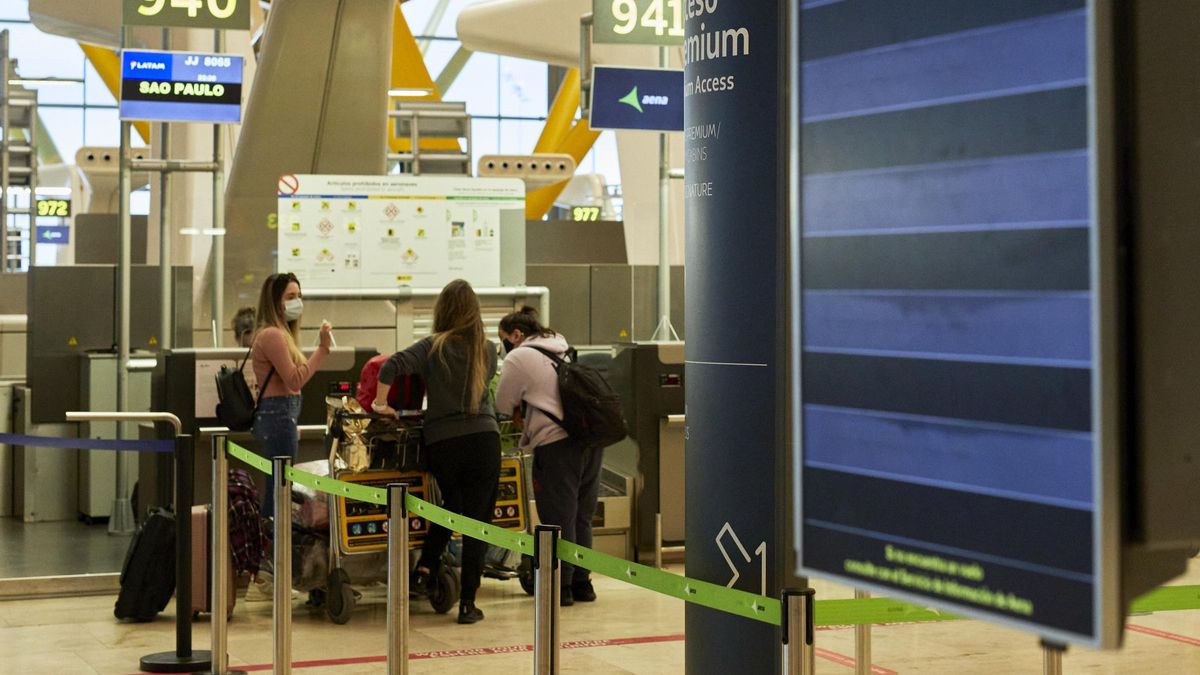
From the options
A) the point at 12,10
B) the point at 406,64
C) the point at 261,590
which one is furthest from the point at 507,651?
the point at 12,10

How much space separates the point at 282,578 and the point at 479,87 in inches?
1330

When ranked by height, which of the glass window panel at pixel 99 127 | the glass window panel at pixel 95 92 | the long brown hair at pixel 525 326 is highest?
the glass window panel at pixel 95 92

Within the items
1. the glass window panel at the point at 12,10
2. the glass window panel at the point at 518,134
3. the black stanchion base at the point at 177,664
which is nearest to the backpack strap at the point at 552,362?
the black stanchion base at the point at 177,664

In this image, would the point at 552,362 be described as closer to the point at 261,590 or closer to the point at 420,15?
the point at 261,590

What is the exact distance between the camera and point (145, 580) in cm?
756

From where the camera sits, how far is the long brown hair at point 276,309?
7.99m

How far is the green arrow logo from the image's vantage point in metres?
10.8

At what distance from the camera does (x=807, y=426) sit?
2072 mm

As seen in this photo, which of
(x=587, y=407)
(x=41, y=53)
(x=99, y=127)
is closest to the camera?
(x=587, y=407)

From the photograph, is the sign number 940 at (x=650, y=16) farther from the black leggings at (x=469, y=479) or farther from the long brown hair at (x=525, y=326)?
the black leggings at (x=469, y=479)

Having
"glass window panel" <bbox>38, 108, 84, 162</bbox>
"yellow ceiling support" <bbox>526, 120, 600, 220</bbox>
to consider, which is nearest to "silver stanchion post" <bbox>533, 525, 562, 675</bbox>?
"yellow ceiling support" <bbox>526, 120, 600, 220</bbox>

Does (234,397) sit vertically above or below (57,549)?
above

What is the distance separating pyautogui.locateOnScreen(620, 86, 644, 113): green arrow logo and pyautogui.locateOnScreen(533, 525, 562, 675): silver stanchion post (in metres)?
7.19

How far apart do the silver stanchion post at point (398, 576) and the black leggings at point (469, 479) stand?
A: 258 centimetres
